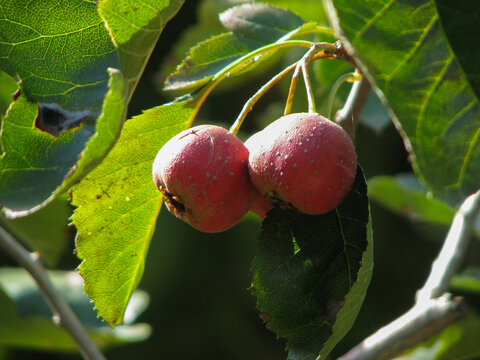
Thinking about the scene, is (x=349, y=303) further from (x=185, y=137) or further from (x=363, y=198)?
(x=185, y=137)

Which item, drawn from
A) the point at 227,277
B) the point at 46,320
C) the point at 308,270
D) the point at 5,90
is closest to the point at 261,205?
the point at 308,270

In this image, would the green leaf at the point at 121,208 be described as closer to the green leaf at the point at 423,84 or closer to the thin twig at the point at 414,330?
the green leaf at the point at 423,84

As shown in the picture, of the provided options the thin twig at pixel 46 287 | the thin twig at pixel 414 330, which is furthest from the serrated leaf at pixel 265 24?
the thin twig at pixel 414 330

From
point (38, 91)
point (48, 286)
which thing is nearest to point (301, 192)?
point (38, 91)

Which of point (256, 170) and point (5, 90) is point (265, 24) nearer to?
point (256, 170)

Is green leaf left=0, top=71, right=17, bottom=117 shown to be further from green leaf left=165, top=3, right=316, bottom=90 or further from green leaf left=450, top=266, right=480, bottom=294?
green leaf left=450, top=266, right=480, bottom=294
